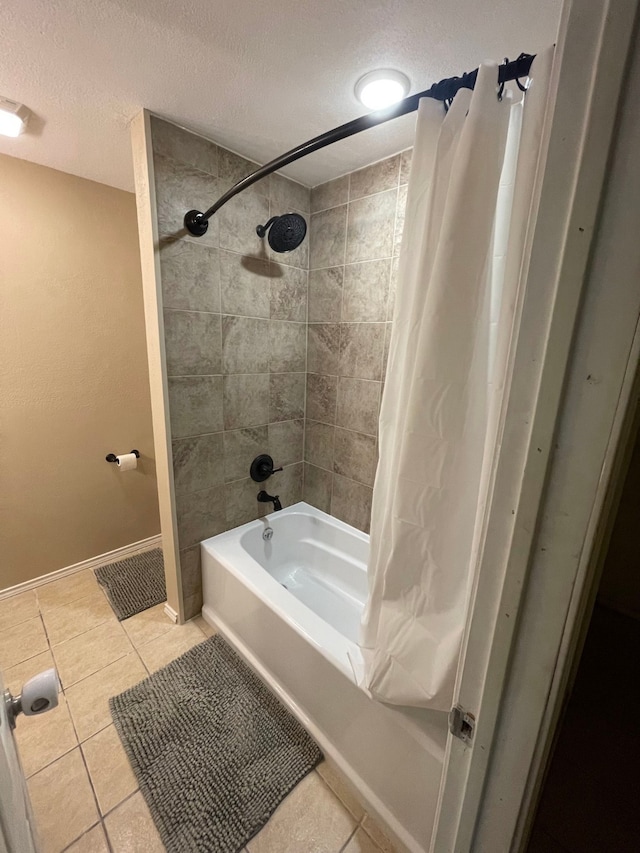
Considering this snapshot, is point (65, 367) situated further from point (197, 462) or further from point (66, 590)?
point (66, 590)

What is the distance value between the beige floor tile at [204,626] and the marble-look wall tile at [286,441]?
0.93 meters

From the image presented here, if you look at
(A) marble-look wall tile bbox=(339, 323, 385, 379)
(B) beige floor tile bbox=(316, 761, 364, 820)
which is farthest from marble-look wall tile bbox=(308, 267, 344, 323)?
(B) beige floor tile bbox=(316, 761, 364, 820)

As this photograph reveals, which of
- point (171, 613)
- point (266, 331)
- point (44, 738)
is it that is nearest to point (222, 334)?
point (266, 331)

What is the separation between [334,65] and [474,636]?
5.09 ft

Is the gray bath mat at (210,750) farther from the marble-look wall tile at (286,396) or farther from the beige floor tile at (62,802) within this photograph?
the marble-look wall tile at (286,396)

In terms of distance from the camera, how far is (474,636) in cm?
50

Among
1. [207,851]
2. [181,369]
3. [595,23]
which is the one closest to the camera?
[595,23]

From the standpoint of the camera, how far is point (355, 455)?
1.92 metres

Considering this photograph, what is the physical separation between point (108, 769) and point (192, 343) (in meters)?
1.63

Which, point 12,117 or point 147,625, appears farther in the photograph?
point 147,625

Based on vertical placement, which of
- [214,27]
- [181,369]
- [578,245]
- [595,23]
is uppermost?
[214,27]

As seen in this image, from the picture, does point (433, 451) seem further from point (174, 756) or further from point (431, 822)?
point (174, 756)

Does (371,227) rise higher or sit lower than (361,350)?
higher

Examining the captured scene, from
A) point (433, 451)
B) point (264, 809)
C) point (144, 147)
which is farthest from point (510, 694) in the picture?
point (144, 147)
